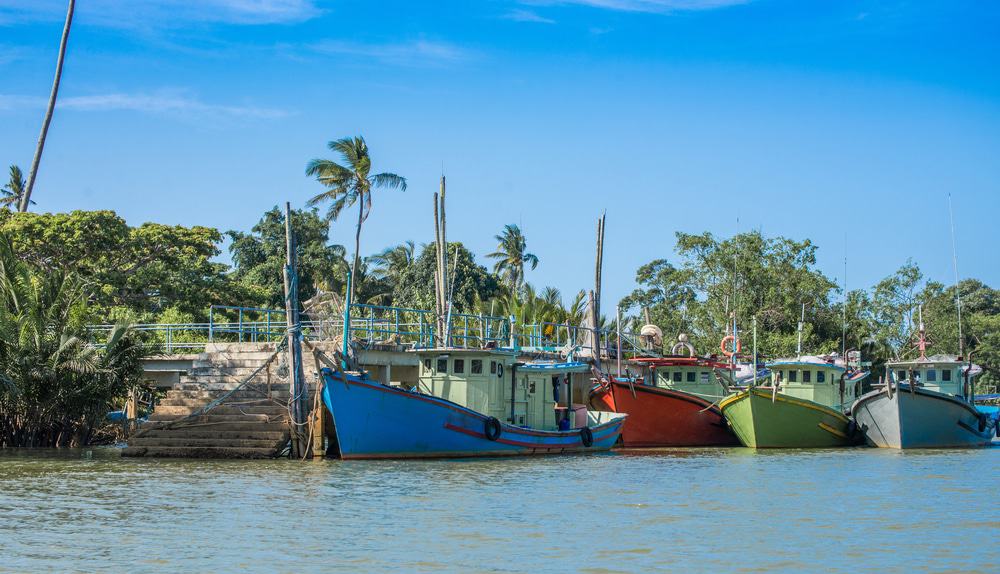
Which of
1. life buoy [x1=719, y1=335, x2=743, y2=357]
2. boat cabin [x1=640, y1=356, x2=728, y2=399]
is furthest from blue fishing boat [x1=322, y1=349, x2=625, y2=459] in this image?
life buoy [x1=719, y1=335, x2=743, y2=357]

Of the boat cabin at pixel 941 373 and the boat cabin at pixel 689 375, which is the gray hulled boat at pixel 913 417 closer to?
the boat cabin at pixel 941 373

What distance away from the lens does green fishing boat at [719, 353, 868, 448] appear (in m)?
35.1

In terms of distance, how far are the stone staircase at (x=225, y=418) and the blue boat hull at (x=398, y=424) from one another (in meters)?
2.26

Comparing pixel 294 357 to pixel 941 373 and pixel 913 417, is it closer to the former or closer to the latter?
pixel 913 417

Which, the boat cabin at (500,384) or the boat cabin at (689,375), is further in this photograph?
the boat cabin at (689,375)

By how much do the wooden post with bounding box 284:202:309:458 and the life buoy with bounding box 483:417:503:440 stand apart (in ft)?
14.7

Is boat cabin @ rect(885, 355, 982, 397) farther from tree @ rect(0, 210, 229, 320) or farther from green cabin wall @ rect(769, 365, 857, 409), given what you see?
tree @ rect(0, 210, 229, 320)

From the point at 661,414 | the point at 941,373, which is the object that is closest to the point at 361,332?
the point at 661,414

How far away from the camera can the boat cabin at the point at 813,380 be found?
38.2m

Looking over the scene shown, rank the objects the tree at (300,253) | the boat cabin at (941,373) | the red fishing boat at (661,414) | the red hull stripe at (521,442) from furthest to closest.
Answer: the tree at (300,253) < the boat cabin at (941,373) < the red fishing boat at (661,414) < the red hull stripe at (521,442)

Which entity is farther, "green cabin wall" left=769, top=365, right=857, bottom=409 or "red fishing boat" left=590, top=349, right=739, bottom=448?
"green cabin wall" left=769, top=365, right=857, bottom=409

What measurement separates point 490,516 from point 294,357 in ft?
36.6

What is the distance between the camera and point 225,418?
29.9m

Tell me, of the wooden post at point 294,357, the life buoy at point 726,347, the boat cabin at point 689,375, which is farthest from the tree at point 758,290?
the wooden post at point 294,357
